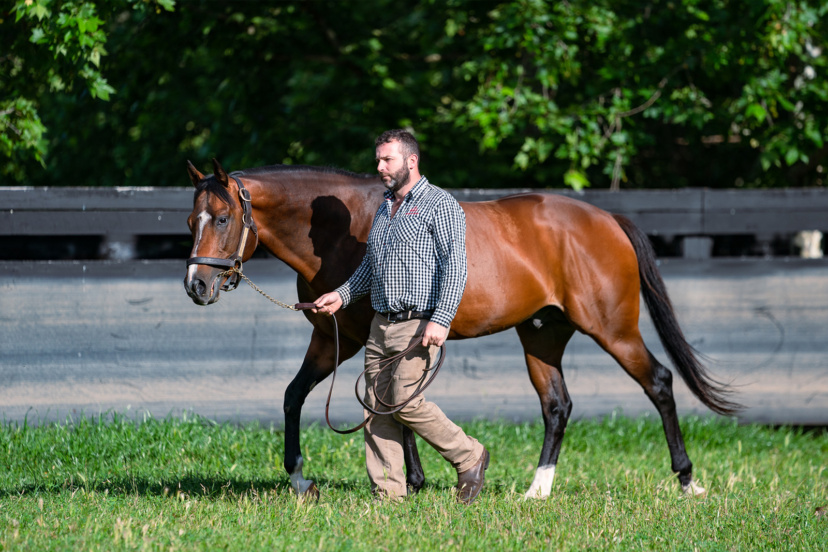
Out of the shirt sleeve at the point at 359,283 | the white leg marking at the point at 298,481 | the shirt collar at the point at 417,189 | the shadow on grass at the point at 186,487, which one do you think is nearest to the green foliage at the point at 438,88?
the shadow on grass at the point at 186,487

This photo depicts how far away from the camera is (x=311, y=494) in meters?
4.77

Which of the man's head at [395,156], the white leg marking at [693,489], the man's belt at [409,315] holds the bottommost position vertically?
the white leg marking at [693,489]

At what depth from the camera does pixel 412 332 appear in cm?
442

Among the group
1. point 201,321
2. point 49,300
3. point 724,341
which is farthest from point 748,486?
point 49,300

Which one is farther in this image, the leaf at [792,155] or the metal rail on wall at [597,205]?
the leaf at [792,155]

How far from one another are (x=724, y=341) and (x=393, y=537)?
169 inches

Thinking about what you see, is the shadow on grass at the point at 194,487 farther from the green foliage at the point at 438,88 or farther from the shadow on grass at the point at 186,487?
the green foliage at the point at 438,88

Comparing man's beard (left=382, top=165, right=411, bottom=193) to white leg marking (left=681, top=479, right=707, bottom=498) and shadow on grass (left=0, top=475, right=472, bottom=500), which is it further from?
white leg marking (left=681, top=479, right=707, bottom=498)

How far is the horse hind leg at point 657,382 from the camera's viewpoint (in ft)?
18.0

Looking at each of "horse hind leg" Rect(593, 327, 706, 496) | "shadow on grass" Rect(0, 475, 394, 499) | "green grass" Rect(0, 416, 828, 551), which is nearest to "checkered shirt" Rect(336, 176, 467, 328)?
"green grass" Rect(0, 416, 828, 551)

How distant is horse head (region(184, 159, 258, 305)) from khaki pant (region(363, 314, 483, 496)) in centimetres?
84

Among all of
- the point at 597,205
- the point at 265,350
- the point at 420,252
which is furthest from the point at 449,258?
the point at 597,205

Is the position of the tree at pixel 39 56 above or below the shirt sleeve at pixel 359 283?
above

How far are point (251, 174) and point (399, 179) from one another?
3.17 ft
